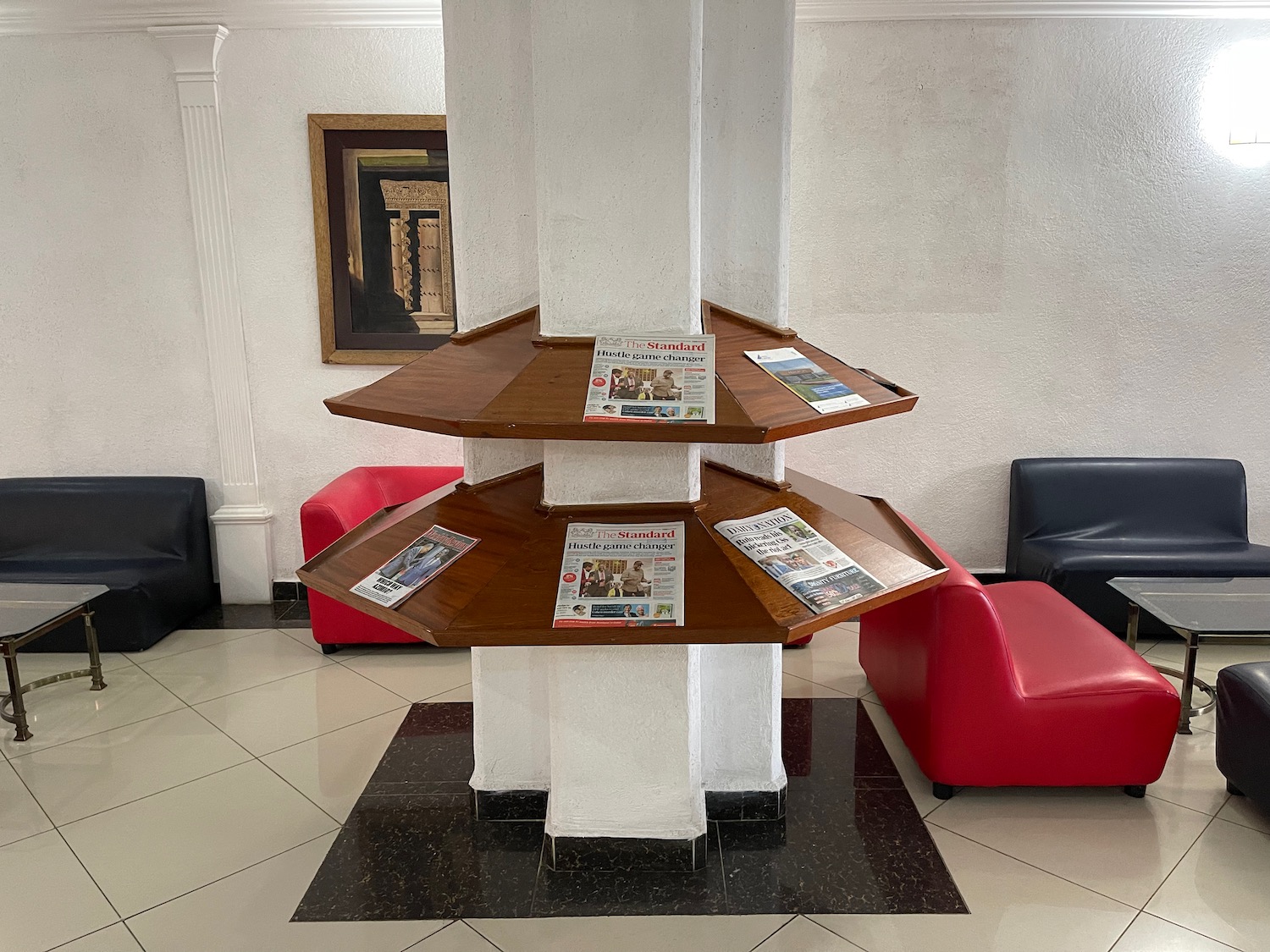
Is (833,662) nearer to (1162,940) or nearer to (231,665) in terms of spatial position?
(1162,940)

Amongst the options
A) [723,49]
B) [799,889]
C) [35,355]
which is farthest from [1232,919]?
[35,355]

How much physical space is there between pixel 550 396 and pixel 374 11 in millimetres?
3368

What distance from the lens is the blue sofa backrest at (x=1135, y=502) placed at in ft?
15.6

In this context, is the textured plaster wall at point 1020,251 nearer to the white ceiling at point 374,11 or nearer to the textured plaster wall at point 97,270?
the white ceiling at point 374,11

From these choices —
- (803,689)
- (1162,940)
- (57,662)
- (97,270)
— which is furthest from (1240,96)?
(57,662)

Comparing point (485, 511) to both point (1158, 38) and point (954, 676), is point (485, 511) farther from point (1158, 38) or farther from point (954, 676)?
point (1158, 38)

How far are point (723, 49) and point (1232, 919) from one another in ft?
9.04

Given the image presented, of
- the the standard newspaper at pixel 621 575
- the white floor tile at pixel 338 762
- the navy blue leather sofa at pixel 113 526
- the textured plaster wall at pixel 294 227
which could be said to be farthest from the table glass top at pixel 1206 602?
the navy blue leather sofa at pixel 113 526

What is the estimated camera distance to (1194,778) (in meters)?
3.20

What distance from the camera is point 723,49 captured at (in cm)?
256

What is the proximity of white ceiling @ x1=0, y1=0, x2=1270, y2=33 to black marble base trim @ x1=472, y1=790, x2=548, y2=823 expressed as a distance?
370 centimetres

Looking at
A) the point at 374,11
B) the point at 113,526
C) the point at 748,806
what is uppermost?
the point at 374,11

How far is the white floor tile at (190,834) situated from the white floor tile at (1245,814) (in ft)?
9.54

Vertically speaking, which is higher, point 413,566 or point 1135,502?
point 413,566
